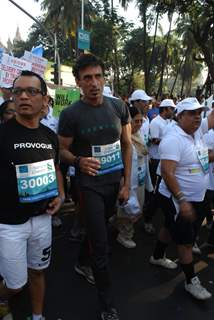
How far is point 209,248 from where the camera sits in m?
4.78

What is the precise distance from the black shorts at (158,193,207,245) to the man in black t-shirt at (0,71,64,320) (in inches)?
49.3

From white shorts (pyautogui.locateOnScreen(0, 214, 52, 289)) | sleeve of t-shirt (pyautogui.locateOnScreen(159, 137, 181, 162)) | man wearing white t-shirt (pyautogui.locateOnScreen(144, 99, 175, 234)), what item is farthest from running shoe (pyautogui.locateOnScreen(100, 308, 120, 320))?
man wearing white t-shirt (pyautogui.locateOnScreen(144, 99, 175, 234))

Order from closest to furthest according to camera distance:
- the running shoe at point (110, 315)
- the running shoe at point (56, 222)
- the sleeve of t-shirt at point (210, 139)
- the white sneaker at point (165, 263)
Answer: the running shoe at point (110, 315)
the white sneaker at point (165, 263)
the sleeve of t-shirt at point (210, 139)
the running shoe at point (56, 222)

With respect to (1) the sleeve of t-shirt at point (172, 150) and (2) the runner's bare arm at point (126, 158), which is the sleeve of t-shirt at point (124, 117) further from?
(1) the sleeve of t-shirt at point (172, 150)

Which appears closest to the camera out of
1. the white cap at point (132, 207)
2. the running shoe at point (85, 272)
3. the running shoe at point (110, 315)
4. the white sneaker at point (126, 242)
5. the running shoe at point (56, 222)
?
the running shoe at point (110, 315)

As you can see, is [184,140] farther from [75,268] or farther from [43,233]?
[75,268]

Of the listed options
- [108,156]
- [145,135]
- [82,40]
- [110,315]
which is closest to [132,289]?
[110,315]

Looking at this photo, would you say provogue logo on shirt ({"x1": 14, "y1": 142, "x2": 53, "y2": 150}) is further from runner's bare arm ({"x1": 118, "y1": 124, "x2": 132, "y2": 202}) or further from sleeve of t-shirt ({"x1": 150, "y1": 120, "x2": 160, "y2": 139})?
sleeve of t-shirt ({"x1": 150, "y1": 120, "x2": 160, "y2": 139})

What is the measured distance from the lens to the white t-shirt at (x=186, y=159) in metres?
3.38

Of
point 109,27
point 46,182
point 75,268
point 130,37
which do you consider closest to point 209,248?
point 75,268

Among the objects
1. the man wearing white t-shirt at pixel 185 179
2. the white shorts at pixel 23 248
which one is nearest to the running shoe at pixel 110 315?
the white shorts at pixel 23 248

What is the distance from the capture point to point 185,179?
349cm

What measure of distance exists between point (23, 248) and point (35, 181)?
1.47 feet

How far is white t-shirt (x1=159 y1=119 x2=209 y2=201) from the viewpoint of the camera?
3.38m
